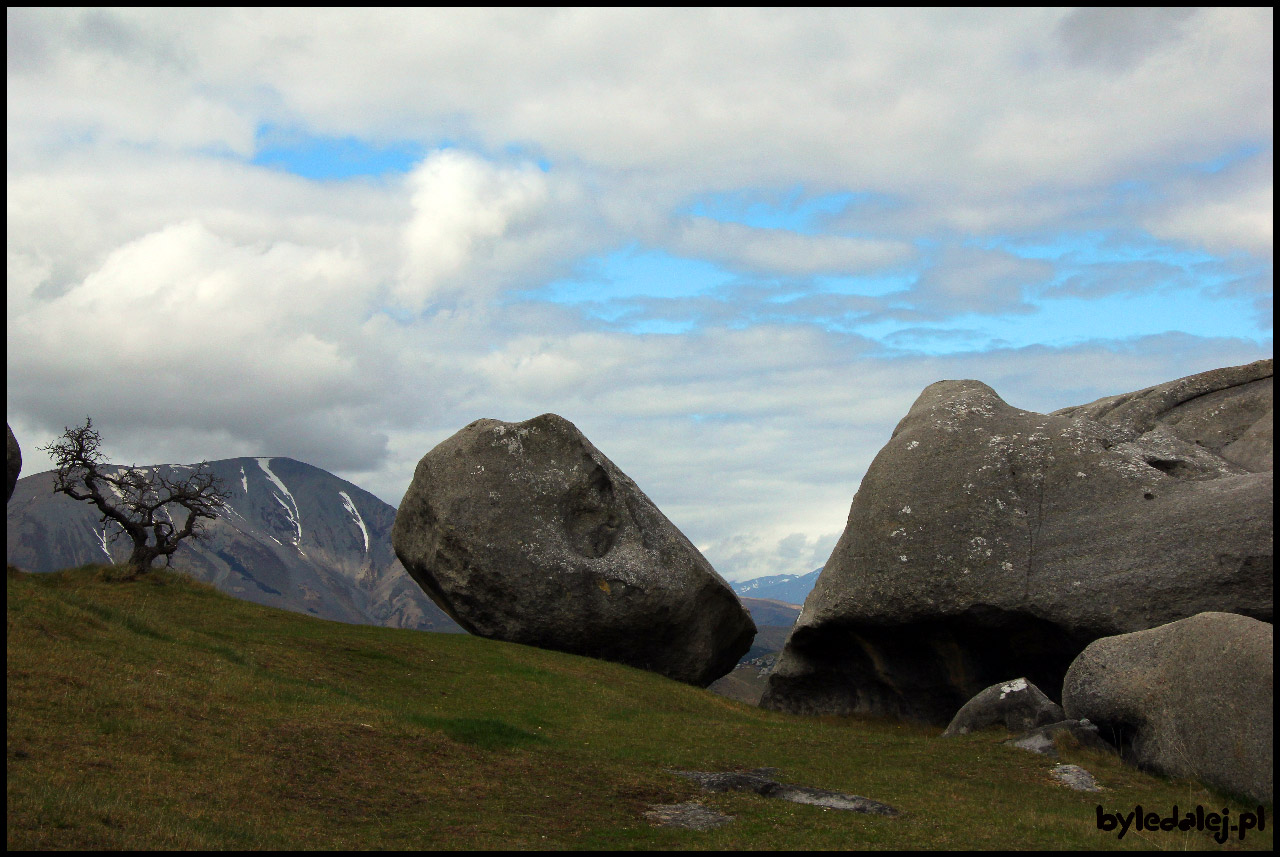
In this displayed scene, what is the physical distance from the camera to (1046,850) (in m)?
14.3

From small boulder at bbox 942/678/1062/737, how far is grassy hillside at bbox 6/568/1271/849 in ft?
2.52

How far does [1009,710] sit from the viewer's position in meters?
25.2

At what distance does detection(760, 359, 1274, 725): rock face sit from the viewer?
26.9m

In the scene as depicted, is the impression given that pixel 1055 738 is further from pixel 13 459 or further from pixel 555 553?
pixel 13 459

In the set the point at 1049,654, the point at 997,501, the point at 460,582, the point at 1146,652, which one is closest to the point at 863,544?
the point at 997,501

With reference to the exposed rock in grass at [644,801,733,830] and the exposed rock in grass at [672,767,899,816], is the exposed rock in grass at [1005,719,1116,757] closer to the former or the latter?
the exposed rock in grass at [672,767,899,816]

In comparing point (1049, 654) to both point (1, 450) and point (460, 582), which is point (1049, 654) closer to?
point (460, 582)

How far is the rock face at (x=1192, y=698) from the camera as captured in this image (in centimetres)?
1880

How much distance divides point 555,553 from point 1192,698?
21092 mm

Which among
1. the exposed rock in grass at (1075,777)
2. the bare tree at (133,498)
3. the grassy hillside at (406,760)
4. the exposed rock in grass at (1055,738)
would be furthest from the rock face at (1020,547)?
the bare tree at (133,498)

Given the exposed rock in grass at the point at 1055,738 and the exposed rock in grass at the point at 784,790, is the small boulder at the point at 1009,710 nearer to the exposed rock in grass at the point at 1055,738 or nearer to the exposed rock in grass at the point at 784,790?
the exposed rock in grass at the point at 1055,738

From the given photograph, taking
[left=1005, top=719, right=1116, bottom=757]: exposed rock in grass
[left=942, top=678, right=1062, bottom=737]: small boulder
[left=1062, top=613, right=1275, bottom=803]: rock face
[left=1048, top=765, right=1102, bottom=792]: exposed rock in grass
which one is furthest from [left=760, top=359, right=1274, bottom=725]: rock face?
[left=1048, top=765, right=1102, bottom=792]: exposed rock in grass

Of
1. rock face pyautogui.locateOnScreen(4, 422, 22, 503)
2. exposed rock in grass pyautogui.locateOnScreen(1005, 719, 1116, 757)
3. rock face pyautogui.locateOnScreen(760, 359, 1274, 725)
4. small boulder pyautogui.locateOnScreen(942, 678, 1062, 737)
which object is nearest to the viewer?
exposed rock in grass pyautogui.locateOnScreen(1005, 719, 1116, 757)

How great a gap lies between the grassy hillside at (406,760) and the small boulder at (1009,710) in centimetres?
77
